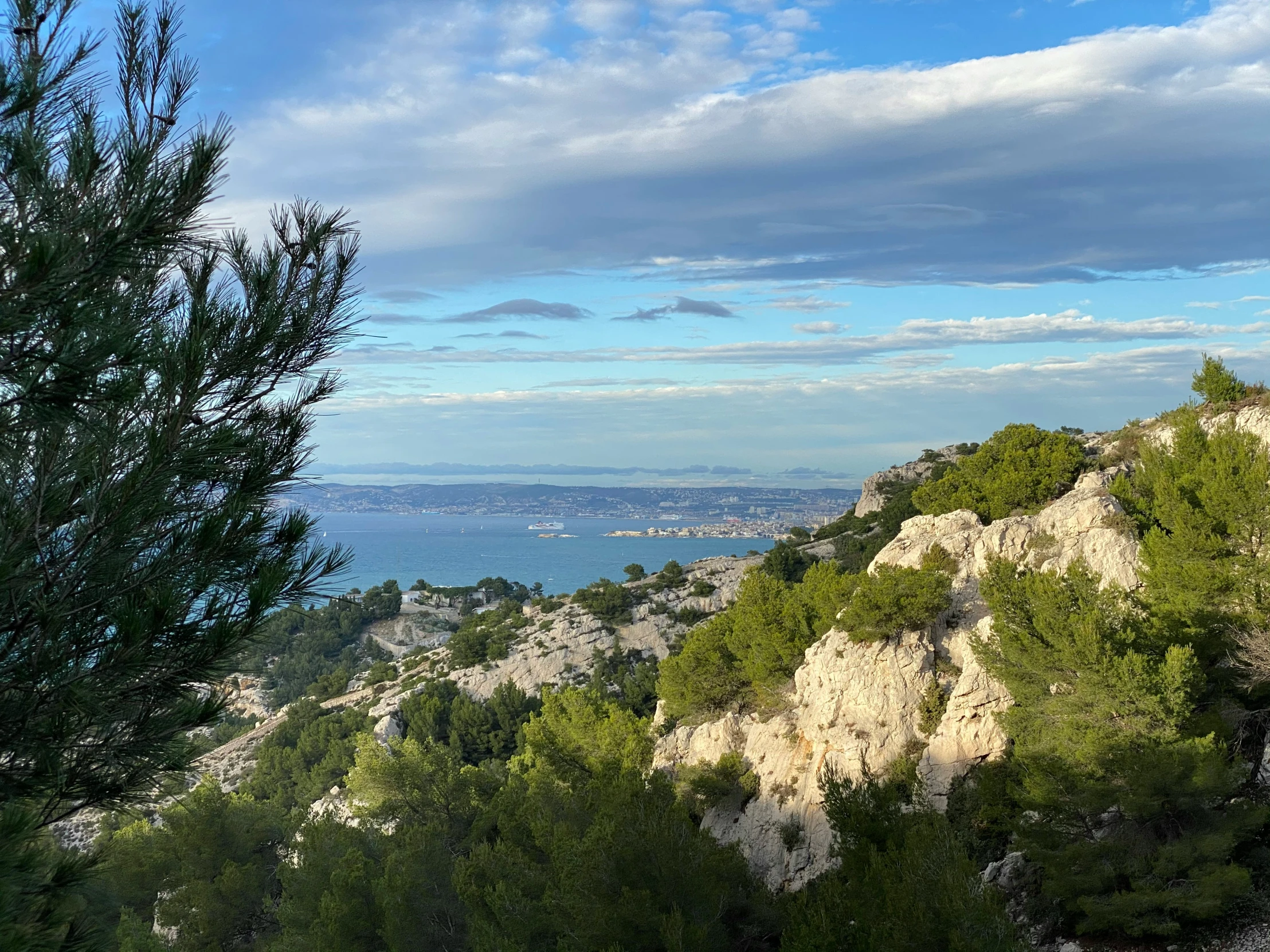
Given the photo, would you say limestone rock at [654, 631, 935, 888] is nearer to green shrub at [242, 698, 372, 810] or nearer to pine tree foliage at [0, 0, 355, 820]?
pine tree foliage at [0, 0, 355, 820]

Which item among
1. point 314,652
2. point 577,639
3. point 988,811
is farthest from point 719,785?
point 314,652

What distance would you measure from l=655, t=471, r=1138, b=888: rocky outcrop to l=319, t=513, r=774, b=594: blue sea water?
6523 cm

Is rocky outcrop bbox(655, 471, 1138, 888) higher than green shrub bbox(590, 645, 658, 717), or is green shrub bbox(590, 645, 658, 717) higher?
rocky outcrop bbox(655, 471, 1138, 888)

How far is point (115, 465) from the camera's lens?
4.09m

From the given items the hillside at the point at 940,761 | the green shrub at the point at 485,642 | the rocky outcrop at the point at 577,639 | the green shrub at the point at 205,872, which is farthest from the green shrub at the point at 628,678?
the green shrub at the point at 205,872

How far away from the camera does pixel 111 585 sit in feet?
13.8

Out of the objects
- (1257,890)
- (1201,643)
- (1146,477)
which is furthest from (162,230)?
(1146,477)

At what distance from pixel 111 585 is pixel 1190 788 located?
412 inches

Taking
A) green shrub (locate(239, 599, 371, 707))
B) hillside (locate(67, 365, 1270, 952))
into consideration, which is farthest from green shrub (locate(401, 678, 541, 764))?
green shrub (locate(239, 599, 371, 707))

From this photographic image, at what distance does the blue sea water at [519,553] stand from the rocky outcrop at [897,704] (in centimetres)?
6523

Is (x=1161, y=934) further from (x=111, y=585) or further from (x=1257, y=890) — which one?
(x=111, y=585)

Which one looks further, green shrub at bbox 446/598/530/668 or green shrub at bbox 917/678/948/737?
green shrub at bbox 446/598/530/668

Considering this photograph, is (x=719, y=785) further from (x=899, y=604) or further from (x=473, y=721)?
(x=473, y=721)

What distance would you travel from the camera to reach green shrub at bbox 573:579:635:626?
122 feet
